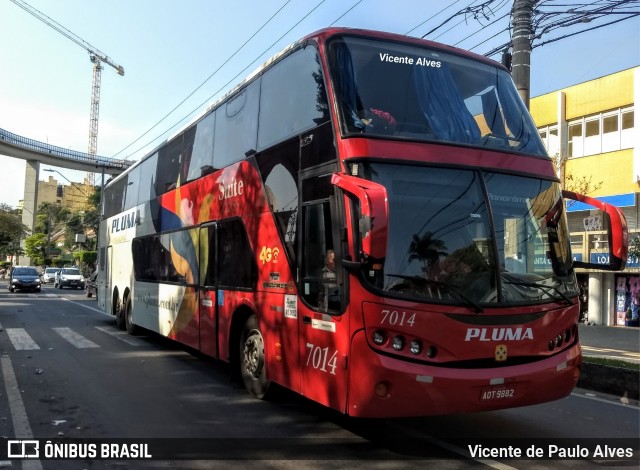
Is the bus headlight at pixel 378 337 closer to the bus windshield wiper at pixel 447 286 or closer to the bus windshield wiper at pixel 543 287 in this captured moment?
the bus windshield wiper at pixel 447 286

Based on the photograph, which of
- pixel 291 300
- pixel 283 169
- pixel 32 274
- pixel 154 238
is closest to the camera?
pixel 291 300

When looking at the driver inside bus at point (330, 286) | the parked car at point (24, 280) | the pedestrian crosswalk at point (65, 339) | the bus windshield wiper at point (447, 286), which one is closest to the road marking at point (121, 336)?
the pedestrian crosswalk at point (65, 339)

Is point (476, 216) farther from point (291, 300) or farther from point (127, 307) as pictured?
point (127, 307)

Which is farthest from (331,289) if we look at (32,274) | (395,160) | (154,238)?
(32,274)

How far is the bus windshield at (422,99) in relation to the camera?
5.25m

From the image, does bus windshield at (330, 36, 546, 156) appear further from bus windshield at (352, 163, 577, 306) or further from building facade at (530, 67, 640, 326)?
building facade at (530, 67, 640, 326)

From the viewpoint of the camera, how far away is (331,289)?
507 centimetres

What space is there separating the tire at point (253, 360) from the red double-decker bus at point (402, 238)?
0.03 metres

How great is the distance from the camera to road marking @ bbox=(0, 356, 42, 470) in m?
4.89

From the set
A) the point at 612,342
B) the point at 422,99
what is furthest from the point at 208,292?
the point at 612,342

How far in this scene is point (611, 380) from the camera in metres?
8.44

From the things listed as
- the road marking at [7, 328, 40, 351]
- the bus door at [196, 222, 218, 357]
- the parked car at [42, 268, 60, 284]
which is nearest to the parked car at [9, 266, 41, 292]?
the parked car at [42, 268, 60, 284]

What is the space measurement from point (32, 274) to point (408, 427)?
34995 millimetres

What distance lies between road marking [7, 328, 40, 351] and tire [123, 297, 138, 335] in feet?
7.19
